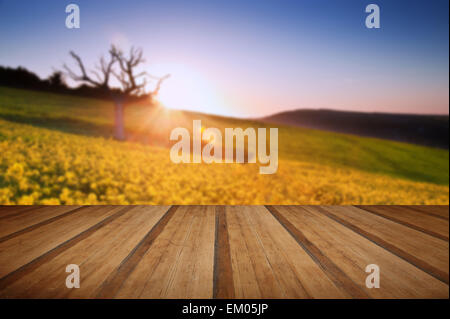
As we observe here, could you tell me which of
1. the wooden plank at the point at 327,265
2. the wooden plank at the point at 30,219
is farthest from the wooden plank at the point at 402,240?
the wooden plank at the point at 30,219

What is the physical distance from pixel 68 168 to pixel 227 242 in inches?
156

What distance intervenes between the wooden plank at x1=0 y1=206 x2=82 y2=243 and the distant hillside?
27912mm

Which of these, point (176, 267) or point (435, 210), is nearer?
point (176, 267)

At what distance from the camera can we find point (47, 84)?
27.6 ft

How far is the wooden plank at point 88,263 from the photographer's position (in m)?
1.46

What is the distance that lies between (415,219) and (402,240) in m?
1.35

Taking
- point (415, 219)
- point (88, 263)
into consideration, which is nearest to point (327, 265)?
point (88, 263)

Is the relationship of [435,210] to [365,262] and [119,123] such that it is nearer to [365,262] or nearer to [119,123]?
[365,262]

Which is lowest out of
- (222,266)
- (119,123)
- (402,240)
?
(402,240)

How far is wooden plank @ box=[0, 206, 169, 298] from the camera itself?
1.46 meters

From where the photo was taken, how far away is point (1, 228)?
2748 millimetres

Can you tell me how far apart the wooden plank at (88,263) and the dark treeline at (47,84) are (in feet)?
20.0

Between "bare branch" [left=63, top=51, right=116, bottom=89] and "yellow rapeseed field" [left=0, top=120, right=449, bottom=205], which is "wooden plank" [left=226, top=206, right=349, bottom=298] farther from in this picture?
"bare branch" [left=63, top=51, right=116, bottom=89]

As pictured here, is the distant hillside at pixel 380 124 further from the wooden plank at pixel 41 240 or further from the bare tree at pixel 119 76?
the wooden plank at pixel 41 240
